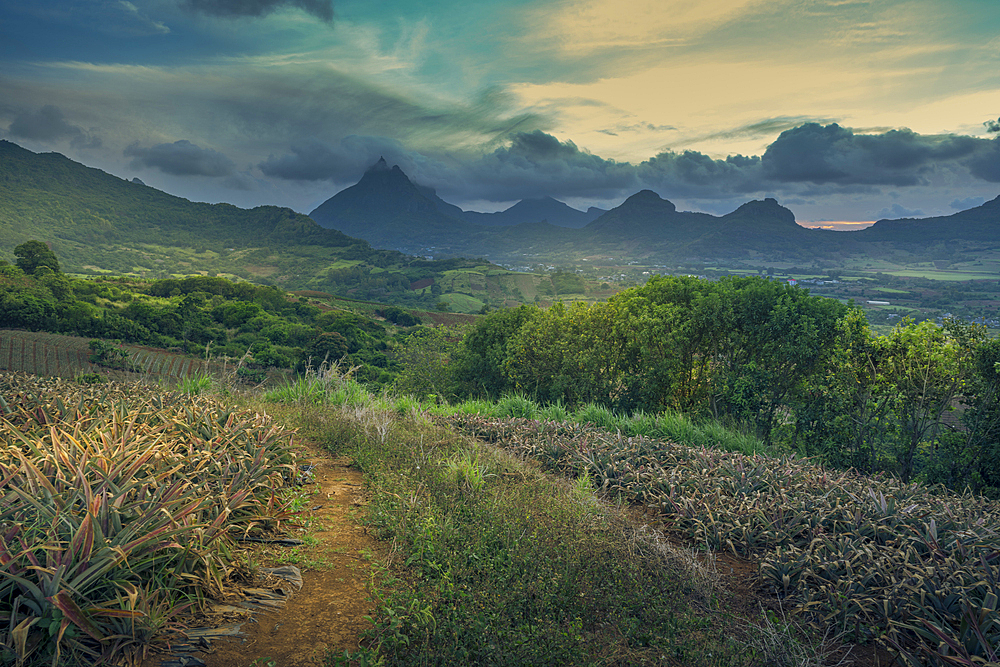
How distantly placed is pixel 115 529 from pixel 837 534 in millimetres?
5192

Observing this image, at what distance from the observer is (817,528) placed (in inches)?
166

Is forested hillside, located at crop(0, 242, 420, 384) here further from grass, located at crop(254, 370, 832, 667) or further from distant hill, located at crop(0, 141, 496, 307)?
distant hill, located at crop(0, 141, 496, 307)

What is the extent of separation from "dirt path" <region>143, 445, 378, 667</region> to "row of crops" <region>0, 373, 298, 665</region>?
12.1 inches

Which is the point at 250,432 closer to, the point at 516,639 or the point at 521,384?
the point at 516,639

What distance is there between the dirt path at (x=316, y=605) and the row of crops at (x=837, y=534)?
→ 281cm

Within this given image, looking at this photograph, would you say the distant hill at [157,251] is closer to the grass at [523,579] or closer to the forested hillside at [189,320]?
the forested hillside at [189,320]

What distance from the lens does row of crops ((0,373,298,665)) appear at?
2377mm

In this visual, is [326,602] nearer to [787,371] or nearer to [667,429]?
[667,429]

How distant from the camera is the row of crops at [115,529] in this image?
2.38 m

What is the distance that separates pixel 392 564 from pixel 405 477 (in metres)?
1.45

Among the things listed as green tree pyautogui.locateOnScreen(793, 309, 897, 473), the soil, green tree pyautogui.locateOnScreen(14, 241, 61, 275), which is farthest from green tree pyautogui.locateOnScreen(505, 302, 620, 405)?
green tree pyautogui.locateOnScreen(14, 241, 61, 275)

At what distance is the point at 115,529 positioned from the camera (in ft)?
9.30

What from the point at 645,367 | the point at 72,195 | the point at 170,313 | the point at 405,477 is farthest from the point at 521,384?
the point at 72,195

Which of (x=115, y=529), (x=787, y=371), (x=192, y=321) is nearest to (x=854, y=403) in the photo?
(x=787, y=371)
